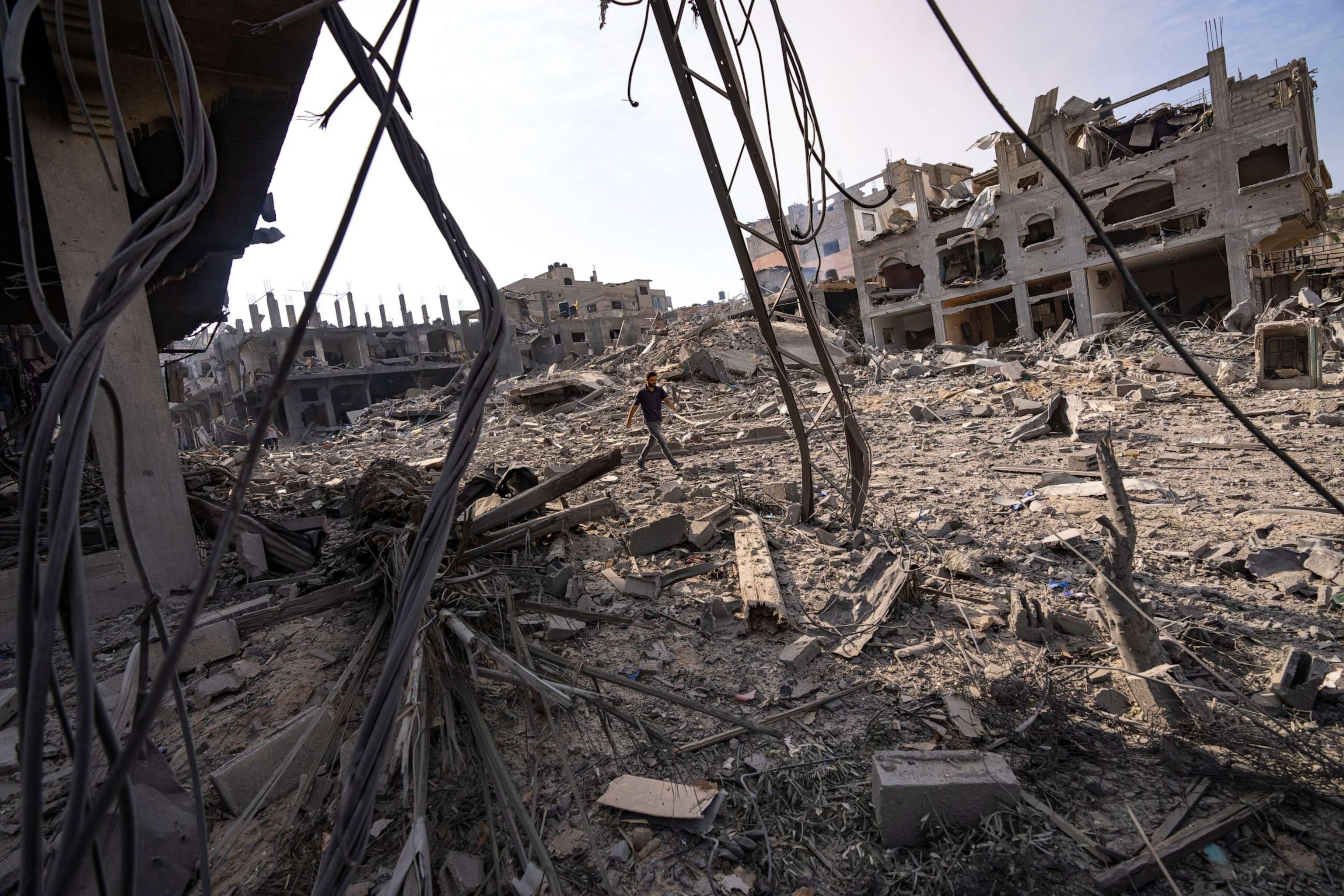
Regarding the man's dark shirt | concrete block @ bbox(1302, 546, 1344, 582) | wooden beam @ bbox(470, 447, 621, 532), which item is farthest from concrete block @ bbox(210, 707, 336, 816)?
the man's dark shirt

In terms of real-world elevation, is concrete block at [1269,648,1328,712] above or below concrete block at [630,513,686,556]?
below

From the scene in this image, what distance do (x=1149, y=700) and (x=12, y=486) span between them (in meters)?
13.2

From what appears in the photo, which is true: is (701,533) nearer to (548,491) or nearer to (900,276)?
(548,491)

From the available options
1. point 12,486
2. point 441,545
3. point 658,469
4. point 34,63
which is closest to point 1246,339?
point 658,469

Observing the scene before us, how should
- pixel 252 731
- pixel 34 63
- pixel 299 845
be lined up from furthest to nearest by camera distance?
pixel 34 63 → pixel 252 731 → pixel 299 845

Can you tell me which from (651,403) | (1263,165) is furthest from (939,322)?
(651,403)

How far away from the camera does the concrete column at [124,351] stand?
470 centimetres

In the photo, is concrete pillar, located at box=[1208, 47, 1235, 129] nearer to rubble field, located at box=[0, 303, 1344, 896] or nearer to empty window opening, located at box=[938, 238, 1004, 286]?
empty window opening, located at box=[938, 238, 1004, 286]

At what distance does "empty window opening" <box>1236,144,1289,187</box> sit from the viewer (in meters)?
20.0

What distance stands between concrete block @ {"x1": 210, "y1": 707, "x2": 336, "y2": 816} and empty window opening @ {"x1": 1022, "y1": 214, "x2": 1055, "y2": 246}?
27.7 metres

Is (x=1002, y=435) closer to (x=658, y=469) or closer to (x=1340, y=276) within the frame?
(x=658, y=469)

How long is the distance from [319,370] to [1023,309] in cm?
3370

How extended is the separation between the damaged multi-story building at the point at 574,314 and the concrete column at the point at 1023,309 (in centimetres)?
1468

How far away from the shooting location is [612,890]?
2055 mm
